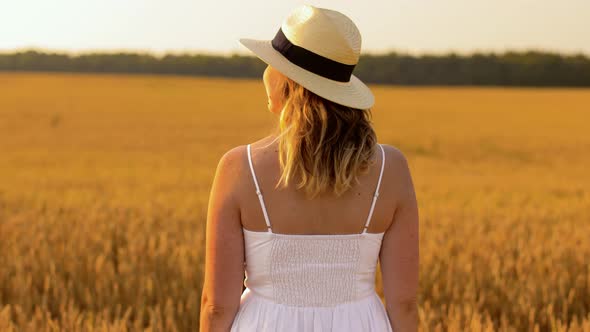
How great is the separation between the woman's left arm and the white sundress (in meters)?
0.03

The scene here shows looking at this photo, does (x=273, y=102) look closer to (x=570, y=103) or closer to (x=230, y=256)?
(x=230, y=256)

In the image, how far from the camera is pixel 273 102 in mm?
1986

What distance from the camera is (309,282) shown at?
200 centimetres

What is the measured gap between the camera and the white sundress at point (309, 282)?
193cm

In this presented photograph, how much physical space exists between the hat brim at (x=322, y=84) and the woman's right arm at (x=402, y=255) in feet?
0.54

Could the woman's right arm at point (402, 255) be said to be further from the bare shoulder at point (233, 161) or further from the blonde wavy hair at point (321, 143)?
the bare shoulder at point (233, 161)

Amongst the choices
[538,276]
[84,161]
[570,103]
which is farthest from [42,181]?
[570,103]

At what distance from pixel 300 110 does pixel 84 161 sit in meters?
14.5

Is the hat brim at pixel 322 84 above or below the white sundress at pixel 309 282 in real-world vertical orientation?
above

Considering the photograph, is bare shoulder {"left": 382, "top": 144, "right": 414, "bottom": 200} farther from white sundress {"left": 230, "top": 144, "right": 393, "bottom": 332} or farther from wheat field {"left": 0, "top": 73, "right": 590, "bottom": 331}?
wheat field {"left": 0, "top": 73, "right": 590, "bottom": 331}

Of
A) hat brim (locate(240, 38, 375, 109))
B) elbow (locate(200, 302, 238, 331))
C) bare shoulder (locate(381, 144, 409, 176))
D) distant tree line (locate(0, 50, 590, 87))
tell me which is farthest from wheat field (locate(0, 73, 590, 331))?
distant tree line (locate(0, 50, 590, 87))

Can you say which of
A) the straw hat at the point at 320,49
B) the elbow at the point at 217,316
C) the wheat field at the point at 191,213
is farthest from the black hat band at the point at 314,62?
the elbow at the point at 217,316

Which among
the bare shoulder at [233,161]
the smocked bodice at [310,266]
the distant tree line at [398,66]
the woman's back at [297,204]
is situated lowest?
the distant tree line at [398,66]

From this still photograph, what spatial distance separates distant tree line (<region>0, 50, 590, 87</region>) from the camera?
51031 mm
